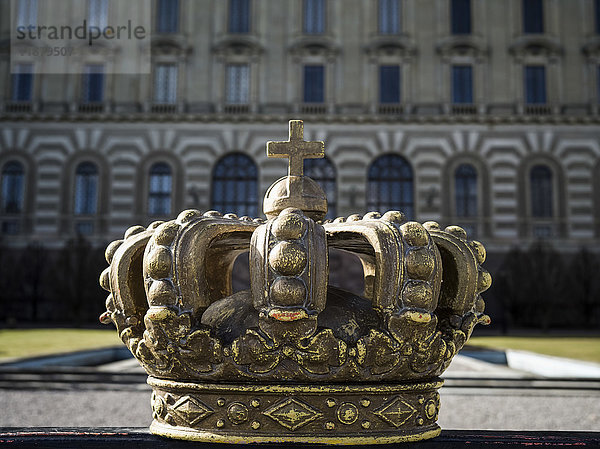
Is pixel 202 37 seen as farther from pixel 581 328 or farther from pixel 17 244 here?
pixel 581 328

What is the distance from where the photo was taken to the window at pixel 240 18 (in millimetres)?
33844

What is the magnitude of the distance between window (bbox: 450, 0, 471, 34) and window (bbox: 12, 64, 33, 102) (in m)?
20.6

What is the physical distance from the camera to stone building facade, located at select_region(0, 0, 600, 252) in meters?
32.2

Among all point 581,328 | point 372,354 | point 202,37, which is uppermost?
point 202,37

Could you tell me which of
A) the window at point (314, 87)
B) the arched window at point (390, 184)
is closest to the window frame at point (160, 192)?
the window at point (314, 87)

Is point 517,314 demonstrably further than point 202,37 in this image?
No

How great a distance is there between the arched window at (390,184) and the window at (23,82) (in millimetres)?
16862

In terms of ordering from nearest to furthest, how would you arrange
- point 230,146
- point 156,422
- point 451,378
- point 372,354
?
point 372,354 < point 156,422 < point 451,378 < point 230,146

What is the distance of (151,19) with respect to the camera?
33.6 meters

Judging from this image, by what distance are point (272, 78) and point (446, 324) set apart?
3101 cm

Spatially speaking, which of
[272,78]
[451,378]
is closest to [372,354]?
[451,378]

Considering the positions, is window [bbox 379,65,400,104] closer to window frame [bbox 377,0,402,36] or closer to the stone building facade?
the stone building facade

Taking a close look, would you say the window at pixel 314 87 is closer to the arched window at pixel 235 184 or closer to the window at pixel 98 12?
the arched window at pixel 235 184

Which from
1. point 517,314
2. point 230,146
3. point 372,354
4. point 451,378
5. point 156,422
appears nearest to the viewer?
point 372,354
